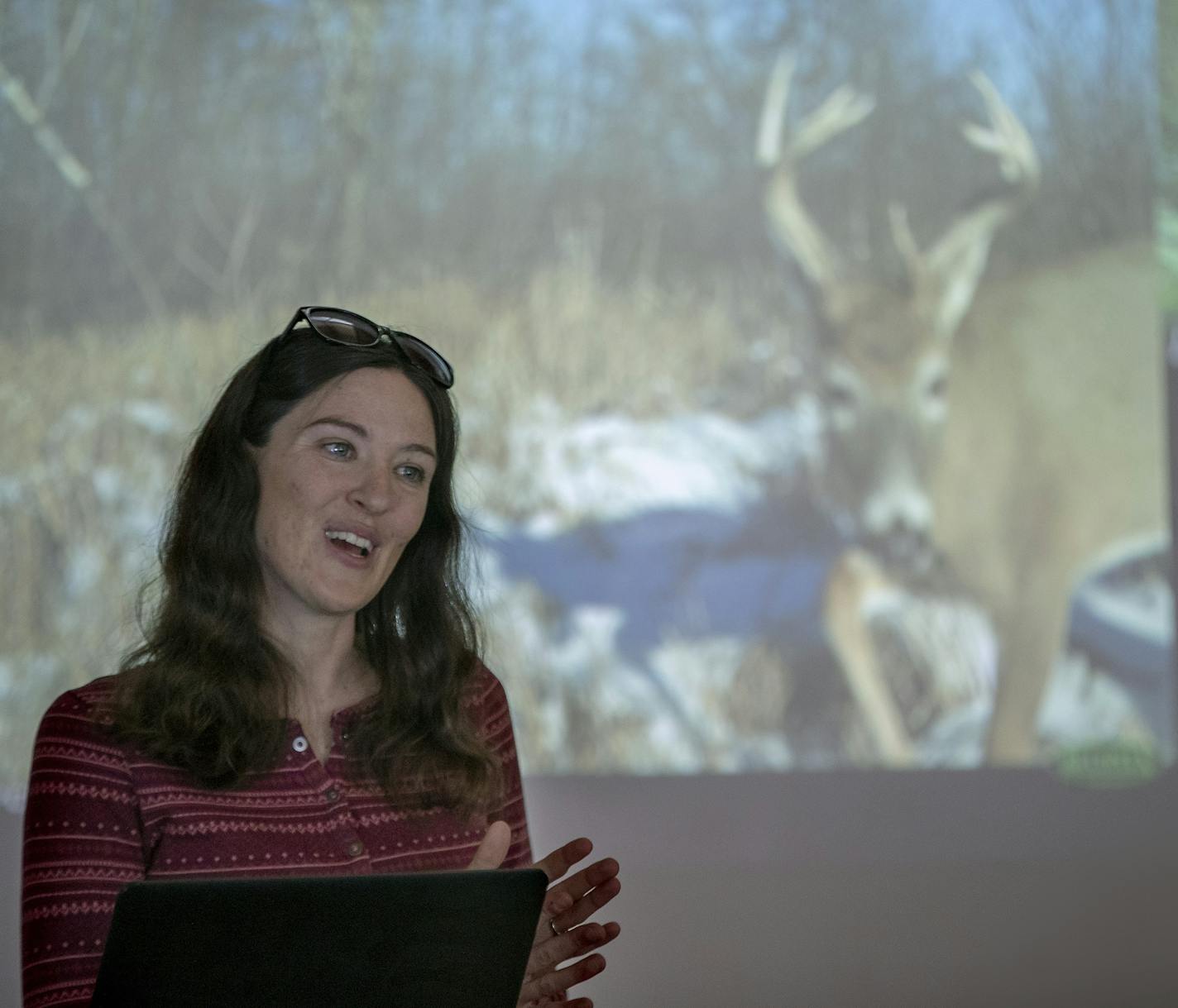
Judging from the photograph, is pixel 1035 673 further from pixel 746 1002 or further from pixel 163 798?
pixel 163 798

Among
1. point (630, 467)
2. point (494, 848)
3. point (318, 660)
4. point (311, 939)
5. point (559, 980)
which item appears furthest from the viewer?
point (630, 467)

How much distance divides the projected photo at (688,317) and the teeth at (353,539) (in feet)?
5.26

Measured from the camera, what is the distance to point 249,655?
55.0 inches

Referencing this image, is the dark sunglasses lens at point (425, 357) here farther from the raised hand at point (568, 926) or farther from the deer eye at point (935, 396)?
the deer eye at point (935, 396)

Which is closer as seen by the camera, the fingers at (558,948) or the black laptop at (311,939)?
the black laptop at (311,939)

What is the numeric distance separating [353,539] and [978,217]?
2.15 m

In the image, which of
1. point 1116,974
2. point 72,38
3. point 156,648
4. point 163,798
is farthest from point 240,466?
point 1116,974

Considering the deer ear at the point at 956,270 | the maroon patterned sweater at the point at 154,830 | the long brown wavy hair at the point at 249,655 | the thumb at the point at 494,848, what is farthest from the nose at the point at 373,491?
the deer ear at the point at 956,270

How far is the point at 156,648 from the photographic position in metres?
1.41

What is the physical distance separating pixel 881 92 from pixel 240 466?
2.15 metres

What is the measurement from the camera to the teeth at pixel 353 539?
141 centimetres

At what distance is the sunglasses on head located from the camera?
1475mm

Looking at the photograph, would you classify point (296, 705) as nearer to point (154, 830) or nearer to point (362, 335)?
point (154, 830)

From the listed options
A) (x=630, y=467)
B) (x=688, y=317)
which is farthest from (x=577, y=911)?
(x=688, y=317)
